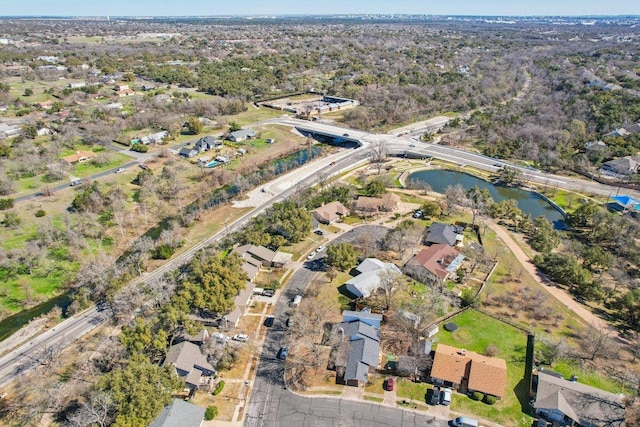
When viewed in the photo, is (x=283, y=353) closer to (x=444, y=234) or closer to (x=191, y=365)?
(x=191, y=365)

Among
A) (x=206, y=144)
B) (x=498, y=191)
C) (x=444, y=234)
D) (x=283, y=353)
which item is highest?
(x=206, y=144)

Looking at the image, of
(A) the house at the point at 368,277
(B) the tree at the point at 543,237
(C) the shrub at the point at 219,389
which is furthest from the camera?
(B) the tree at the point at 543,237

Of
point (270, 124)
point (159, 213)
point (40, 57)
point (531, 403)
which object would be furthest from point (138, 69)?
point (531, 403)

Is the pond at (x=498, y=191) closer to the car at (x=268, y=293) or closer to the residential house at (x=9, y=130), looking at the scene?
the car at (x=268, y=293)

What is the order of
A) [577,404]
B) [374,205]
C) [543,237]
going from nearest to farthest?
[577,404]
[543,237]
[374,205]

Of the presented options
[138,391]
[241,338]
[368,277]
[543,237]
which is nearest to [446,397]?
[368,277]

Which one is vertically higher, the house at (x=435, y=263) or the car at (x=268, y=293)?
the house at (x=435, y=263)

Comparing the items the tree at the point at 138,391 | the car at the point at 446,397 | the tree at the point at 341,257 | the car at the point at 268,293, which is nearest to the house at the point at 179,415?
the tree at the point at 138,391

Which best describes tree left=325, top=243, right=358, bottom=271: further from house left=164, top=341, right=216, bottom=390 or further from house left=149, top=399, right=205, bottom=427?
house left=149, top=399, right=205, bottom=427
